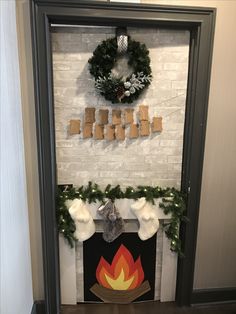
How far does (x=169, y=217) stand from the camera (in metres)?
1.99

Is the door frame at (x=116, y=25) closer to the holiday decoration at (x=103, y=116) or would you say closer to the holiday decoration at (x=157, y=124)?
the holiday decoration at (x=157, y=124)

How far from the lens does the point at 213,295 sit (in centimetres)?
217

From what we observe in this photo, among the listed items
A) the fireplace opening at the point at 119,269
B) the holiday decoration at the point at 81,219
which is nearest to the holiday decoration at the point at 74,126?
the holiday decoration at the point at 81,219

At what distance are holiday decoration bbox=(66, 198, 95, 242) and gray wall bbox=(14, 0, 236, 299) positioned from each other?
0.83 feet

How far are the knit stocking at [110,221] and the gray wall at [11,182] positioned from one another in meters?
0.55

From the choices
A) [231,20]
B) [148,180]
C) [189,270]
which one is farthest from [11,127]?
[189,270]

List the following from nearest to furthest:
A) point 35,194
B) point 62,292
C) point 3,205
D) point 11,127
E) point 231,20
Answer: point 3,205, point 11,127, point 231,20, point 35,194, point 62,292

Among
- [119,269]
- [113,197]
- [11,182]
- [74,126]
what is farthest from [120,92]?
[119,269]

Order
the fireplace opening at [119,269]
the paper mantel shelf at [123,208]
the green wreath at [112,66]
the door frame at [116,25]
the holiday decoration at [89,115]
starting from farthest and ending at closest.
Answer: the fireplace opening at [119,269], the paper mantel shelf at [123,208], the holiday decoration at [89,115], the green wreath at [112,66], the door frame at [116,25]

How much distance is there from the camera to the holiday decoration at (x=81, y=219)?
6.12 feet

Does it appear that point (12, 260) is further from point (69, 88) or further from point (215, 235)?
point (215, 235)

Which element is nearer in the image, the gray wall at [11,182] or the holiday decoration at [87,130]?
the gray wall at [11,182]

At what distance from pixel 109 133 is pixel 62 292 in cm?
134

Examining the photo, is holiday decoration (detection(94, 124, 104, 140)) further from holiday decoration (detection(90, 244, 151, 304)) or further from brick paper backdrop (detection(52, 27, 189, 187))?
holiday decoration (detection(90, 244, 151, 304))
